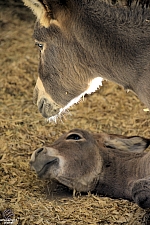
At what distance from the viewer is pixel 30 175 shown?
435 cm

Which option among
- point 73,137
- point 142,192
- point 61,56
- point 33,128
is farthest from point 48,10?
point 33,128

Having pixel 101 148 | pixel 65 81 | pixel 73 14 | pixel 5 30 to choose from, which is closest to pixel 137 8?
pixel 73 14

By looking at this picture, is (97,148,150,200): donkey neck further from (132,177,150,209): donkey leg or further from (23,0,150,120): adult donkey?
(23,0,150,120): adult donkey

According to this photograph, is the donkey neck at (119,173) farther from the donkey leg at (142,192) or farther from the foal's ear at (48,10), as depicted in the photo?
the foal's ear at (48,10)

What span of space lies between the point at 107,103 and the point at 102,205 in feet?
6.57

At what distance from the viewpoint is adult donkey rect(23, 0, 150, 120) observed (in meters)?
3.26

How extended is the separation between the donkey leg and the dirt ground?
10cm

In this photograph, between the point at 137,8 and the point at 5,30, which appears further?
the point at 5,30

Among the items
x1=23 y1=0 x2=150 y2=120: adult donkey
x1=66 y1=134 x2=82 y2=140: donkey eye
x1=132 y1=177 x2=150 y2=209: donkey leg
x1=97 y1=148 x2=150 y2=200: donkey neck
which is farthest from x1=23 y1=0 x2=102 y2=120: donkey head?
x1=132 y1=177 x2=150 y2=209: donkey leg

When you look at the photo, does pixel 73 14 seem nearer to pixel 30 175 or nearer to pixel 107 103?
pixel 30 175

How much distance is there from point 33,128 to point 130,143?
1.26 meters

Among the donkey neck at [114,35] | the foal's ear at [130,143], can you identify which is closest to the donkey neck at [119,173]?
the foal's ear at [130,143]

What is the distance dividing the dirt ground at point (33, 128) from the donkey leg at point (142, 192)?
10 centimetres

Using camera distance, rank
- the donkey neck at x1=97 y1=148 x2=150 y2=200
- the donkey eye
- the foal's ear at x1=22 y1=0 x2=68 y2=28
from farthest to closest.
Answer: the donkey eye
the donkey neck at x1=97 y1=148 x2=150 y2=200
the foal's ear at x1=22 y1=0 x2=68 y2=28
